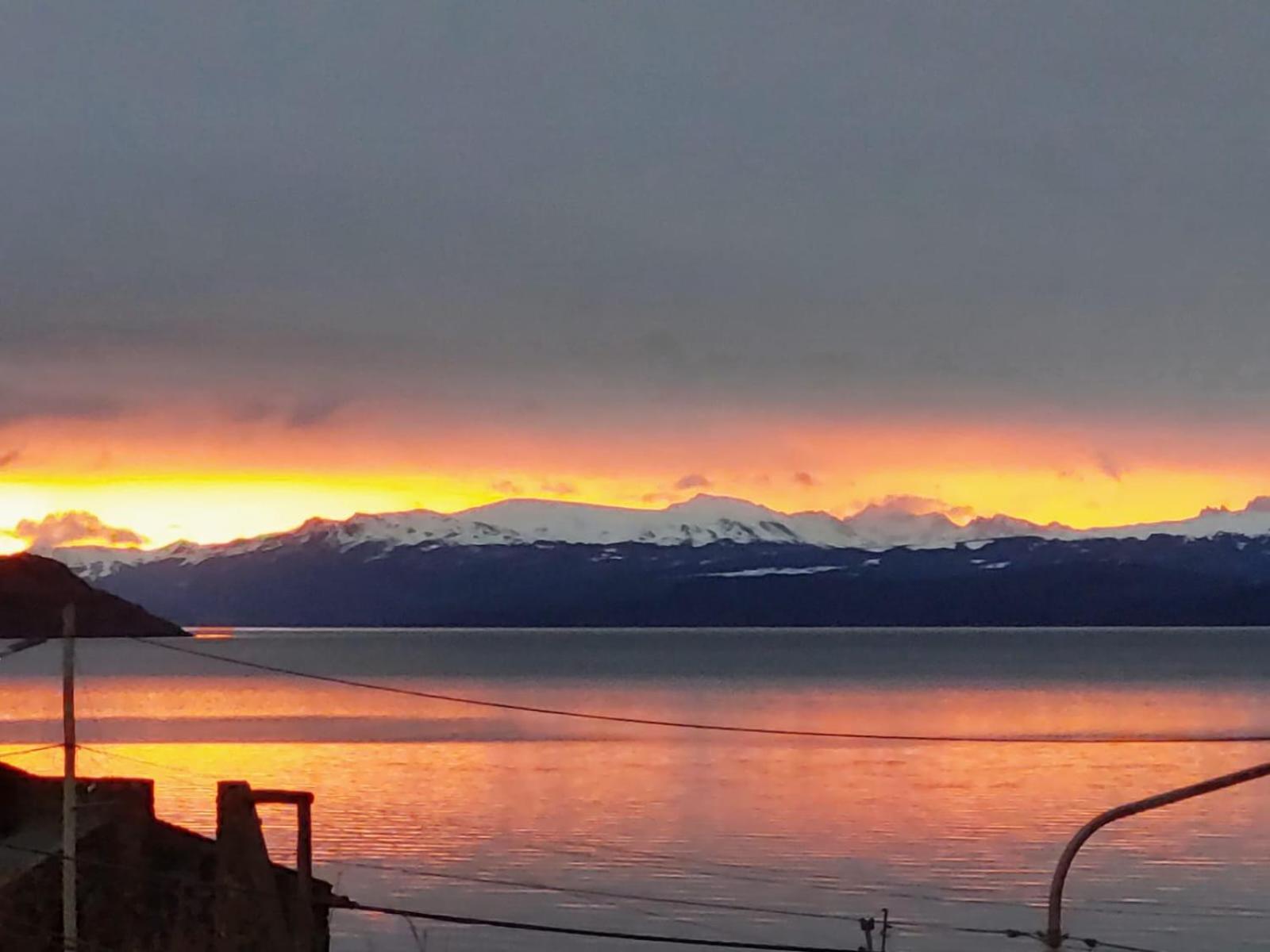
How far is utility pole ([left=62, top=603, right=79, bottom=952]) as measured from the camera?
16.7 meters

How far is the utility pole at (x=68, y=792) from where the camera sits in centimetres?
1672

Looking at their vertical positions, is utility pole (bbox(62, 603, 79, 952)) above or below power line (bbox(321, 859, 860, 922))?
above

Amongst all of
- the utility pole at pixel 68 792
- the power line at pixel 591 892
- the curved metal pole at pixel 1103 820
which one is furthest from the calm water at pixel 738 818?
the curved metal pole at pixel 1103 820

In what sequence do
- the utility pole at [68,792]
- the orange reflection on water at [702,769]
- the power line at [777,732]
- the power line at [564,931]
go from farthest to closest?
the orange reflection on water at [702,769], the power line at [777,732], the utility pole at [68,792], the power line at [564,931]

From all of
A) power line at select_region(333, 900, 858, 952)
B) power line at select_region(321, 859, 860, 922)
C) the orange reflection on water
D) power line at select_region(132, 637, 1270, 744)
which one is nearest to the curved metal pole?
power line at select_region(333, 900, 858, 952)

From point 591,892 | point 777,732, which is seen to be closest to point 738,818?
point 591,892

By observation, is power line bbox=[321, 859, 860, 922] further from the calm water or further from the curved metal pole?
the curved metal pole

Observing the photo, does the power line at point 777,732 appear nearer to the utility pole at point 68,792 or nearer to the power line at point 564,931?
the utility pole at point 68,792

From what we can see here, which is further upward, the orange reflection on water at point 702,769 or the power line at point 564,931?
the power line at point 564,931

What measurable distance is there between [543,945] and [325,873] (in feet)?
30.4

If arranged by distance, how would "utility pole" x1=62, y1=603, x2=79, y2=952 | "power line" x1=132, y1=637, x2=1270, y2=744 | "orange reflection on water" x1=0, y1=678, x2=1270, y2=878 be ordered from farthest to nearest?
"orange reflection on water" x1=0, y1=678, x2=1270, y2=878, "power line" x1=132, y1=637, x2=1270, y2=744, "utility pole" x1=62, y1=603, x2=79, y2=952

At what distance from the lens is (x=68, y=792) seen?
57.2 feet

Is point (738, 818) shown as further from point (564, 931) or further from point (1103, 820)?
point (1103, 820)

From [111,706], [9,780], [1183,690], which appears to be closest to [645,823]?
[9,780]
